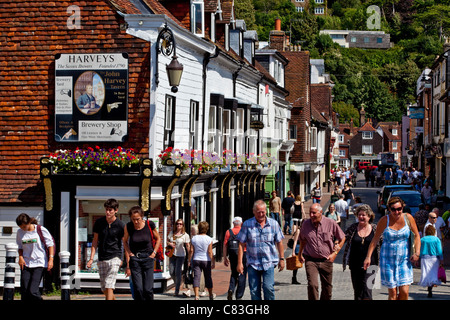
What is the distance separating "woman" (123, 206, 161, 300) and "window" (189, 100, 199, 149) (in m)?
8.18

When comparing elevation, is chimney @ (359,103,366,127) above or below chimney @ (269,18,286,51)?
above

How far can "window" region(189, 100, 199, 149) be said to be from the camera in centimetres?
2144

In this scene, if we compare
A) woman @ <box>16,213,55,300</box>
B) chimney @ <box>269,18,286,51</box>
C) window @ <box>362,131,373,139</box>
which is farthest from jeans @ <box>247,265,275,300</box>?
window @ <box>362,131,373,139</box>

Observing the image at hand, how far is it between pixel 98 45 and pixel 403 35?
7208 inches

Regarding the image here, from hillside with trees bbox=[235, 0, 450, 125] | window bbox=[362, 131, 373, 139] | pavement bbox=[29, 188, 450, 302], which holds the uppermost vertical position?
hillside with trees bbox=[235, 0, 450, 125]

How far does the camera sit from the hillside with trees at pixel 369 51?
478 feet

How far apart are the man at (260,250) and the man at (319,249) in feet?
1.95

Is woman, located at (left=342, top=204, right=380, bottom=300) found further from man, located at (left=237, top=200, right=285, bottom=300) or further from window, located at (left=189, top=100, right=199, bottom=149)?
window, located at (left=189, top=100, right=199, bottom=149)

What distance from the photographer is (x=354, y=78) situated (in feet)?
478

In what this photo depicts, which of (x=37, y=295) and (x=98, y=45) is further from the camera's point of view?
(x=98, y=45)

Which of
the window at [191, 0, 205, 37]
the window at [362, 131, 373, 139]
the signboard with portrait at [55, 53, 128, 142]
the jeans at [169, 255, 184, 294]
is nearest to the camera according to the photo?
the jeans at [169, 255, 184, 294]

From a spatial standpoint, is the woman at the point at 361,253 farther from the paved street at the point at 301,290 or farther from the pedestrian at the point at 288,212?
the pedestrian at the point at 288,212

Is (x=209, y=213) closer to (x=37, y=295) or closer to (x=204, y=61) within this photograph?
(x=204, y=61)

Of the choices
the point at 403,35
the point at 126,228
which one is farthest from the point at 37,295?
the point at 403,35
